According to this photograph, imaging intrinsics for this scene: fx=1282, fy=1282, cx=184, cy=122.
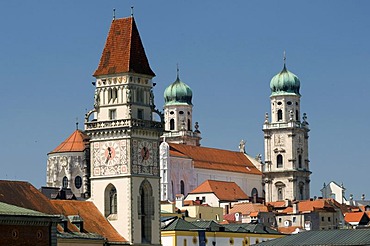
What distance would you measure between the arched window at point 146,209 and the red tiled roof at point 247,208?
7256cm

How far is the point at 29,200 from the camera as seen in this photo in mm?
82125

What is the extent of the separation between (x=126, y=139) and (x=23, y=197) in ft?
33.4

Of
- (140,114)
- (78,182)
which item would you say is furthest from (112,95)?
(78,182)

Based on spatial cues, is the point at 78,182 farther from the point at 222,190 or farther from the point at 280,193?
the point at 280,193

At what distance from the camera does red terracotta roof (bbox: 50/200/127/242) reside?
85.8 meters

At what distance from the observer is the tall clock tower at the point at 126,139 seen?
8862 cm

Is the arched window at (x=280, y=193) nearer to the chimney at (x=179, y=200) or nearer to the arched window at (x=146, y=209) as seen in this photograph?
the chimney at (x=179, y=200)

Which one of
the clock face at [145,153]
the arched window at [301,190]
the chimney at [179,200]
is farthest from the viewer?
the arched window at [301,190]

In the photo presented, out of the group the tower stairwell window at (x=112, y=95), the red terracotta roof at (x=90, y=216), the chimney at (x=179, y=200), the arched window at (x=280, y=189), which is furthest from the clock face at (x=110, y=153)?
the arched window at (x=280, y=189)

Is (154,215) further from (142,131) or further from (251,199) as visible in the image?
(251,199)

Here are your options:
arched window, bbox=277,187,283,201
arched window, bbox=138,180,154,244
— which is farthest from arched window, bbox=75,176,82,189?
arched window, bbox=277,187,283,201

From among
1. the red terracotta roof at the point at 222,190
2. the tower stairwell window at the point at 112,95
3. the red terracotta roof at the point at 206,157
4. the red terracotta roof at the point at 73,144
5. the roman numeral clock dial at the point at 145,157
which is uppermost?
the red terracotta roof at the point at 206,157

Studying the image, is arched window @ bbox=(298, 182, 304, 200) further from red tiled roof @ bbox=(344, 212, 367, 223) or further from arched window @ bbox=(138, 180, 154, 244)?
arched window @ bbox=(138, 180, 154, 244)

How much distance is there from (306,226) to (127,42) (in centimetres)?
6940
